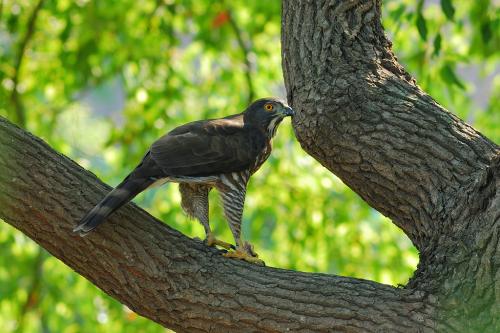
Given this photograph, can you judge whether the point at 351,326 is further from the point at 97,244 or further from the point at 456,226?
the point at 97,244

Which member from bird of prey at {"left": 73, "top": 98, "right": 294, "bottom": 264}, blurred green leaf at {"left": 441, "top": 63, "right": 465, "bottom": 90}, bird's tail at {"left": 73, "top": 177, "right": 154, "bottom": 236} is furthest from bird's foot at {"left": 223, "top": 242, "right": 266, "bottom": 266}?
blurred green leaf at {"left": 441, "top": 63, "right": 465, "bottom": 90}

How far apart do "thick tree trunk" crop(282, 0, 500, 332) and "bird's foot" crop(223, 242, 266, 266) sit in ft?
2.20

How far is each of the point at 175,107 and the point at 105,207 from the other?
211 inches

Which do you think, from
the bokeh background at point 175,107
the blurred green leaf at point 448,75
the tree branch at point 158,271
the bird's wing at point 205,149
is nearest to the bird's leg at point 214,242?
the bird's wing at point 205,149

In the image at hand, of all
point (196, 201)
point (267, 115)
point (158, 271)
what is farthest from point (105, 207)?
point (267, 115)

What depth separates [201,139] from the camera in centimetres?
470

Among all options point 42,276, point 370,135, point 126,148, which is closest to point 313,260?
point 126,148

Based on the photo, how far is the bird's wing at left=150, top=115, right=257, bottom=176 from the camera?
4.51m

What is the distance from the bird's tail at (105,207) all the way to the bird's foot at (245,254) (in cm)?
66

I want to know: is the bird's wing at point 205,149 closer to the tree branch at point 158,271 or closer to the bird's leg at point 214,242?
the bird's leg at point 214,242

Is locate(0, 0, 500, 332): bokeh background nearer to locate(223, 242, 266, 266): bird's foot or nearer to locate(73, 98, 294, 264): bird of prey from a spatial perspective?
locate(73, 98, 294, 264): bird of prey

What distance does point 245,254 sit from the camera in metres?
4.61

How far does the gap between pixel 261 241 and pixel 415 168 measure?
5.33 meters

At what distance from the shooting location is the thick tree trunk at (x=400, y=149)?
3.45 metres
